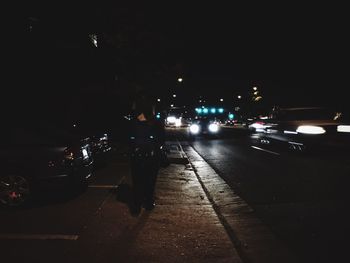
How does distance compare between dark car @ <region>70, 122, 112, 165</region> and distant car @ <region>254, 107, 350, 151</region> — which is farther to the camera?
distant car @ <region>254, 107, 350, 151</region>

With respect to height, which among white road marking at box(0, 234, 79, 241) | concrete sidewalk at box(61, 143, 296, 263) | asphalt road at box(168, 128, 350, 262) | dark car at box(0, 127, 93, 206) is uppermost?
dark car at box(0, 127, 93, 206)

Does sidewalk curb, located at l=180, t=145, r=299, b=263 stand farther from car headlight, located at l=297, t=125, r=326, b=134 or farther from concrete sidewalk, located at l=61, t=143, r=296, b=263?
car headlight, located at l=297, t=125, r=326, b=134

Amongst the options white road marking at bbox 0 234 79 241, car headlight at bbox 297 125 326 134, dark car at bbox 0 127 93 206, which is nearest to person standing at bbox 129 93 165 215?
dark car at bbox 0 127 93 206

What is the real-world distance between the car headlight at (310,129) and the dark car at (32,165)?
9993mm

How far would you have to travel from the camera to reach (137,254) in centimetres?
496

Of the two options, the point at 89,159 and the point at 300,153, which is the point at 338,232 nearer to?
the point at 89,159

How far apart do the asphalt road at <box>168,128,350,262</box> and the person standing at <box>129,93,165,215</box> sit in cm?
204

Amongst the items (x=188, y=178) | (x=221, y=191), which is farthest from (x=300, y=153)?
(x=221, y=191)

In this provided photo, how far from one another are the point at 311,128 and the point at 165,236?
10.7m

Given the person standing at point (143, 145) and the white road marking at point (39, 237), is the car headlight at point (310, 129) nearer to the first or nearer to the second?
the person standing at point (143, 145)

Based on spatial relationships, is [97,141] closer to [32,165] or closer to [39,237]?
[32,165]

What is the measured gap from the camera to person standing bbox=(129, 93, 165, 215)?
696 centimetres

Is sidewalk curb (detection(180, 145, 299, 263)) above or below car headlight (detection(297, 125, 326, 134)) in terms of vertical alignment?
below

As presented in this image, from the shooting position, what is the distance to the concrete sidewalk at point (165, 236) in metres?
4.89
